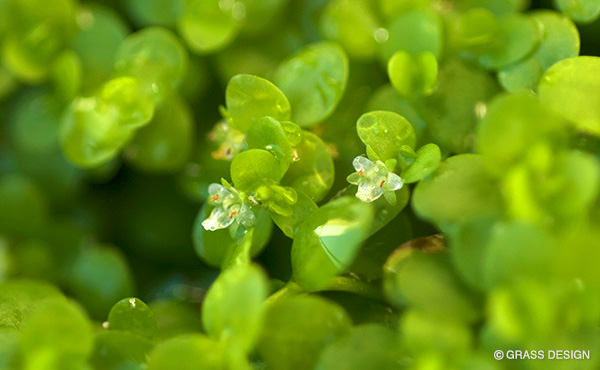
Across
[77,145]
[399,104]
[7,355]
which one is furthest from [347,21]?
[7,355]

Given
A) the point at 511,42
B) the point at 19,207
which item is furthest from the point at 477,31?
the point at 19,207

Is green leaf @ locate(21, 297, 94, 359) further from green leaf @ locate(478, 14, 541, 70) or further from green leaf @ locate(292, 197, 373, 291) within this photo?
green leaf @ locate(478, 14, 541, 70)

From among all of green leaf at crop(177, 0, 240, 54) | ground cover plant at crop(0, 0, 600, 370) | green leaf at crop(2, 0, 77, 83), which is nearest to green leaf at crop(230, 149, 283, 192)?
ground cover plant at crop(0, 0, 600, 370)

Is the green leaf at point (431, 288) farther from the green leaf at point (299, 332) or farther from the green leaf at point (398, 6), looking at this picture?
the green leaf at point (398, 6)

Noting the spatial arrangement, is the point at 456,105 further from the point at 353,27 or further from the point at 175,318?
the point at 175,318

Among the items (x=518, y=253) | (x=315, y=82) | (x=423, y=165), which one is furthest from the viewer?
(x=315, y=82)

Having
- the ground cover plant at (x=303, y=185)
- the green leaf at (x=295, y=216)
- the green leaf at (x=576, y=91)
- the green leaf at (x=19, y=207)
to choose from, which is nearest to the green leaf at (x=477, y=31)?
the ground cover plant at (x=303, y=185)

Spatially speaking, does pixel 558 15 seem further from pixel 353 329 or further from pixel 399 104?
pixel 353 329
